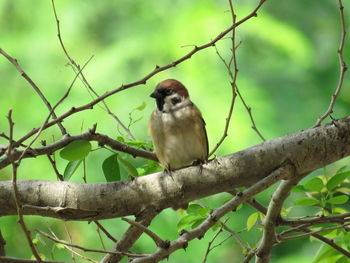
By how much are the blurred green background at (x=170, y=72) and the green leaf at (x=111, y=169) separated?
1324 millimetres

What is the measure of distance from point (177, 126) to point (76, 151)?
965mm

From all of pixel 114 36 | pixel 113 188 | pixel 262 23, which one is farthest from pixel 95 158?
pixel 113 188

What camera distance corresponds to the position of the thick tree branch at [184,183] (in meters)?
1.79

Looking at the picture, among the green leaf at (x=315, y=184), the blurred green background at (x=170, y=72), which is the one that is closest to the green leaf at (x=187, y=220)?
the green leaf at (x=315, y=184)

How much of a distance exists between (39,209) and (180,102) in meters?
1.27

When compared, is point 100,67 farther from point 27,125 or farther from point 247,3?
point 247,3

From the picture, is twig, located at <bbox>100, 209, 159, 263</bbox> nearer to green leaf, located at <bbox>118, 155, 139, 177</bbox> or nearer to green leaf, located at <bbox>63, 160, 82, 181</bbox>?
green leaf, located at <bbox>118, 155, 139, 177</bbox>

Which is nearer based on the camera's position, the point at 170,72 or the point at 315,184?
the point at 315,184

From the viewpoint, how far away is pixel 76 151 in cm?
180

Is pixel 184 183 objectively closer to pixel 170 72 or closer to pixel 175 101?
pixel 175 101

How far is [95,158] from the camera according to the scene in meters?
3.59

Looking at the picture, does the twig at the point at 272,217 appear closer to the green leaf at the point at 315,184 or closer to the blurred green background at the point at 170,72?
the green leaf at the point at 315,184

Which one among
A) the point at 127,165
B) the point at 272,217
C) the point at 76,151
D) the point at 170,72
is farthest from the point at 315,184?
the point at 170,72

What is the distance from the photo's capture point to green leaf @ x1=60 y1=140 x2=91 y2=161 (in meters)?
1.80
